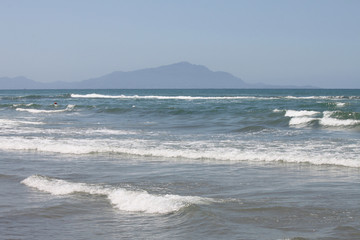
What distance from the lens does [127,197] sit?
7.95 meters

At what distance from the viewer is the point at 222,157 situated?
1274 centimetres

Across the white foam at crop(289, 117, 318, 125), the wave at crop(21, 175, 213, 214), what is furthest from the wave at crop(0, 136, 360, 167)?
the white foam at crop(289, 117, 318, 125)

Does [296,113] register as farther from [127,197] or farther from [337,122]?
[127,197]

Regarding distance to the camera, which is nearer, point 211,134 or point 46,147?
point 46,147

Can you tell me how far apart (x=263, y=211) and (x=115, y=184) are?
133 inches

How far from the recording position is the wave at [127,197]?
7344 millimetres

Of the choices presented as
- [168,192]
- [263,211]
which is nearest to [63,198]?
[168,192]

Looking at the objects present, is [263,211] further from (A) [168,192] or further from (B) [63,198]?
(B) [63,198]

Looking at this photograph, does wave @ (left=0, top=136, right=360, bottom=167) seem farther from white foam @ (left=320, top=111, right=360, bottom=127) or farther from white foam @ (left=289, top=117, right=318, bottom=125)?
white foam @ (left=289, top=117, right=318, bottom=125)

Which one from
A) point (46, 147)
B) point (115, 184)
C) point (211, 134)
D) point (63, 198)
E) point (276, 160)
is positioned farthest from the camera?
point (211, 134)

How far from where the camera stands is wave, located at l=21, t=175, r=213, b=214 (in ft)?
24.1

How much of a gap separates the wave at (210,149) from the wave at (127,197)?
4.18 meters

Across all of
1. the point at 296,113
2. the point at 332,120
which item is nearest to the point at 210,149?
the point at 332,120

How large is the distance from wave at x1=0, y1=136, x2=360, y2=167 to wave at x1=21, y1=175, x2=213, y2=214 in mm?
4183
